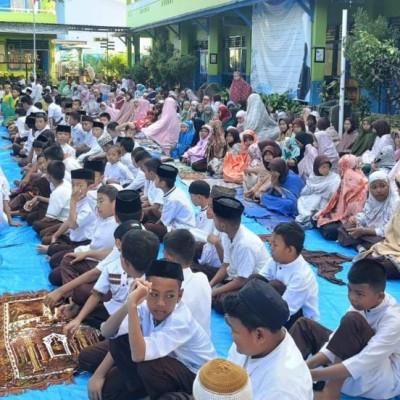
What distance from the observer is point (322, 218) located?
5816mm

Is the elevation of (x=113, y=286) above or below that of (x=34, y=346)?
above

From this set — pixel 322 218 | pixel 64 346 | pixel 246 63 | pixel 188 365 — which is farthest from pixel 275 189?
pixel 246 63

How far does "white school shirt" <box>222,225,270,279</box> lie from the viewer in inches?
147

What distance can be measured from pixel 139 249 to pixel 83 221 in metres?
1.79

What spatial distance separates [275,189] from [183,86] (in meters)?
12.7

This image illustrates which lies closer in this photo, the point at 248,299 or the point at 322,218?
the point at 248,299

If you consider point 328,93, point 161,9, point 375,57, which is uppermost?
point 161,9

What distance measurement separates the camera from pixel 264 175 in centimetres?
Answer: 704

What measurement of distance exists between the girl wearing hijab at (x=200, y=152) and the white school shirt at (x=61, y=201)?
3.79 meters

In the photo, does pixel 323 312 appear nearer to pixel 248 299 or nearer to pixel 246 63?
pixel 248 299

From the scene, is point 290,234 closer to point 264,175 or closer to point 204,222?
point 204,222

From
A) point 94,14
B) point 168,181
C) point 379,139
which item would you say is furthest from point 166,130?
point 94,14

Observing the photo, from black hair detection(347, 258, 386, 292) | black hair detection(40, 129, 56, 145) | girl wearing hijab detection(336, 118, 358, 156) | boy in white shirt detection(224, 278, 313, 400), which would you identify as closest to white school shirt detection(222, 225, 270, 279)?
black hair detection(347, 258, 386, 292)

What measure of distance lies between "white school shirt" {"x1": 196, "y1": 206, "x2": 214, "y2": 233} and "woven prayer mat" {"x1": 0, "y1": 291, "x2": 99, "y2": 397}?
1.40 m
